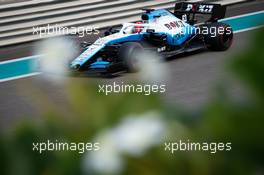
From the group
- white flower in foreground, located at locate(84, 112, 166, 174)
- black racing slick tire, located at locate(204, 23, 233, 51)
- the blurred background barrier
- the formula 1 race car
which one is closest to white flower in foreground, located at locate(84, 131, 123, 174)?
white flower in foreground, located at locate(84, 112, 166, 174)

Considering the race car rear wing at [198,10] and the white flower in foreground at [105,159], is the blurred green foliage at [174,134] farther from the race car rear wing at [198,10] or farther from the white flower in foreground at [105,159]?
the race car rear wing at [198,10]

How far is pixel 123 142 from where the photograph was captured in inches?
47.7

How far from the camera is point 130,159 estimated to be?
1207 mm

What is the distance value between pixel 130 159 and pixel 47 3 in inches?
444

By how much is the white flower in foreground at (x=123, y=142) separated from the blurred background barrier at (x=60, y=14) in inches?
420

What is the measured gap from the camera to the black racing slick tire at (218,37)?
33.5 feet

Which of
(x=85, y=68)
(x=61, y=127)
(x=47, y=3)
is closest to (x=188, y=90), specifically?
(x=85, y=68)

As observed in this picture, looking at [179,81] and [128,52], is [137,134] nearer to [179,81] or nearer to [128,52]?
[179,81]

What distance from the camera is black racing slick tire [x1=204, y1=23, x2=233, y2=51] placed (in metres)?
10.2

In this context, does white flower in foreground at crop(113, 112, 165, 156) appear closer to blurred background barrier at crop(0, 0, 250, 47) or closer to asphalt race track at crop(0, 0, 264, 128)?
Result: asphalt race track at crop(0, 0, 264, 128)

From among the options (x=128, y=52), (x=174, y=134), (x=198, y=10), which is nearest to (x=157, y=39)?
(x=128, y=52)

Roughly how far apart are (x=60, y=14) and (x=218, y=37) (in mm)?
3383

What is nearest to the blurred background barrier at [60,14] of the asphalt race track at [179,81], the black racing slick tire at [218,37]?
the asphalt race track at [179,81]

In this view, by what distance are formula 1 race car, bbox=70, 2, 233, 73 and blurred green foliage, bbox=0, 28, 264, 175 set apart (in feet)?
23.5
